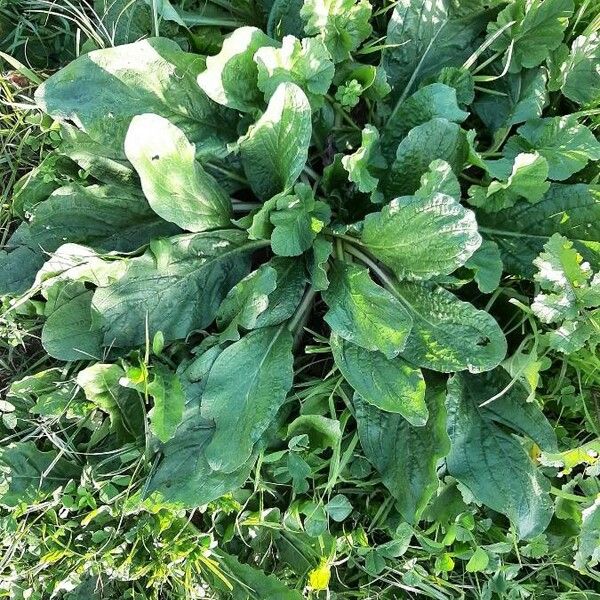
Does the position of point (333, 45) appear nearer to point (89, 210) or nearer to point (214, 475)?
point (89, 210)

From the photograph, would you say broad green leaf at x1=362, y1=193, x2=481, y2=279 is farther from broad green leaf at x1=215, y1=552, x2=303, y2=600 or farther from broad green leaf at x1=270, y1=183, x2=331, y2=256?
broad green leaf at x1=215, y1=552, x2=303, y2=600

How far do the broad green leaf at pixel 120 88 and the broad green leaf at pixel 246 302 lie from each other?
32 centimetres

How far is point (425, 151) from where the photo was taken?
4.09 ft

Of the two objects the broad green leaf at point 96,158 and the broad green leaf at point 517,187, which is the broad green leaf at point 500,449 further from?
the broad green leaf at point 96,158

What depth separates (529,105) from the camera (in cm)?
134

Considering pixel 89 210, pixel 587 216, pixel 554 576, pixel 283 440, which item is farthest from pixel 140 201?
pixel 554 576

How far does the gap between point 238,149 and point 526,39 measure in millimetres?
552

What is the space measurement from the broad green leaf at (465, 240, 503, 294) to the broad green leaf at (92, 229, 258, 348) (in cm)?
39

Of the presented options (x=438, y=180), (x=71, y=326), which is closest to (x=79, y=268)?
(x=71, y=326)

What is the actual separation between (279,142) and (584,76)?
22.6 inches

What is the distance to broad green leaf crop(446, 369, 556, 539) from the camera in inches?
49.6

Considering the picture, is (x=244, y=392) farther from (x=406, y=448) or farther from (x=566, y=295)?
(x=566, y=295)

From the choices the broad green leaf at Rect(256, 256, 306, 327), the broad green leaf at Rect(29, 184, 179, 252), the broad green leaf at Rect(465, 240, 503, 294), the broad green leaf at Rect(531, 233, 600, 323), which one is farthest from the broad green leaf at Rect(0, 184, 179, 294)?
the broad green leaf at Rect(531, 233, 600, 323)

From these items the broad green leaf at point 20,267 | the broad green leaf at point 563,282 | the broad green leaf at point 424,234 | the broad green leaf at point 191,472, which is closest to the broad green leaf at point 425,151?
the broad green leaf at point 424,234
